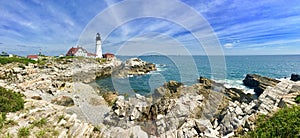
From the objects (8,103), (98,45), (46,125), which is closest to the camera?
(46,125)

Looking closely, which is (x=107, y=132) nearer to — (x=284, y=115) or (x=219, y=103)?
(x=284, y=115)

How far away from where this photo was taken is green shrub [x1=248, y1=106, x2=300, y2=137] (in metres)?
5.30

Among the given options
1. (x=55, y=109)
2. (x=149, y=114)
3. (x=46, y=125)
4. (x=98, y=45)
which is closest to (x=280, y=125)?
(x=149, y=114)

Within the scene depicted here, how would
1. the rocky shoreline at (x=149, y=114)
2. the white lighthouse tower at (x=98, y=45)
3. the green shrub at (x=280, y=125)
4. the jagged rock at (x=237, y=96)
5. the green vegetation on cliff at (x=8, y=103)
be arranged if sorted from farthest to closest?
the white lighthouse tower at (x=98, y=45) < the jagged rock at (x=237, y=96) < the green vegetation on cliff at (x=8, y=103) < the rocky shoreline at (x=149, y=114) < the green shrub at (x=280, y=125)

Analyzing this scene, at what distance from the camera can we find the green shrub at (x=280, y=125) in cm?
530

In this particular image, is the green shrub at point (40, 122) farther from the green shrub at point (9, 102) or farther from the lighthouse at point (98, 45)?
the lighthouse at point (98, 45)

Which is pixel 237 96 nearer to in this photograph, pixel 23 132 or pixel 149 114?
pixel 149 114

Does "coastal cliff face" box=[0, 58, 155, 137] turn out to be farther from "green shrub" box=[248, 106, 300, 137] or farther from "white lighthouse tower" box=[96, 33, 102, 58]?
"white lighthouse tower" box=[96, 33, 102, 58]

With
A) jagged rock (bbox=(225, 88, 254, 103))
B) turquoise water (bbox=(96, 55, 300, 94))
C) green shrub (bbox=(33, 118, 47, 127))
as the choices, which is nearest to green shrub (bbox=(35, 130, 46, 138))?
green shrub (bbox=(33, 118, 47, 127))

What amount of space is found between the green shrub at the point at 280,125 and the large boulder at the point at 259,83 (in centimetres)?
2098

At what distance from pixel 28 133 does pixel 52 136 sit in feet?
2.95

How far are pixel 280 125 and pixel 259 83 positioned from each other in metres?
25.8

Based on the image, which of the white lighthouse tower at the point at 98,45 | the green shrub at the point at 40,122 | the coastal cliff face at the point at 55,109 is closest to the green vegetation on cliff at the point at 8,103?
the coastal cliff face at the point at 55,109

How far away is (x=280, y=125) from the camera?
5.63 metres
